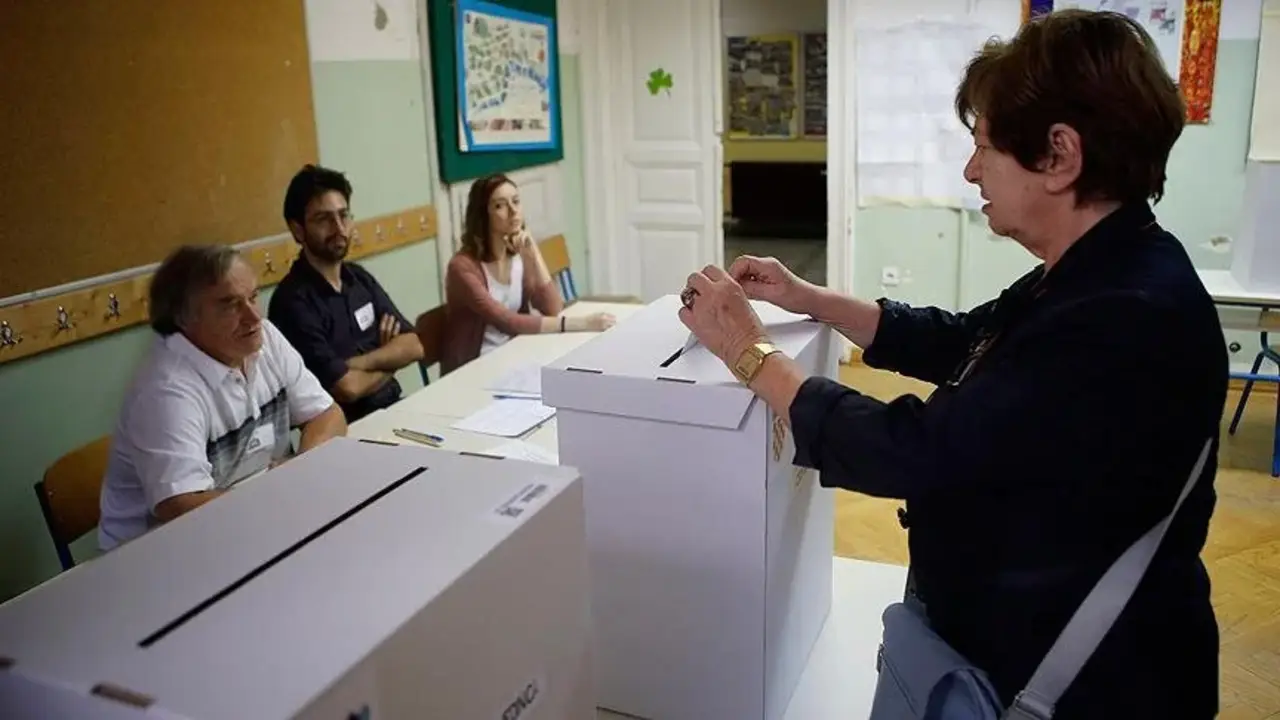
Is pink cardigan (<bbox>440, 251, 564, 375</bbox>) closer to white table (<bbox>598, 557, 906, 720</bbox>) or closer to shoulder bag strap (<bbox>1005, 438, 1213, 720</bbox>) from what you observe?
white table (<bbox>598, 557, 906, 720</bbox>)

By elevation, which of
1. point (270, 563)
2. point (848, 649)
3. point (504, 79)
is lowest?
point (848, 649)

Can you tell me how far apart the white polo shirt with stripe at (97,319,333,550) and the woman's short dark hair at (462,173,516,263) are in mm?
1472

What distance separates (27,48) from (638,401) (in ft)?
7.08

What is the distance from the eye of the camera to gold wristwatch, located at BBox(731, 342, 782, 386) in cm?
112

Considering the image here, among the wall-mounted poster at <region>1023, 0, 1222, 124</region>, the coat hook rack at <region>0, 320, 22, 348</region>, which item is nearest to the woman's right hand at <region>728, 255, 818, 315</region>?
the coat hook rack at <region>0, 320, 22, 348</region>

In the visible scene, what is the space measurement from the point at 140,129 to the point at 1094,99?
265 cm

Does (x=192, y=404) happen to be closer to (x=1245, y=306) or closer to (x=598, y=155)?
(x=1245, y=306)

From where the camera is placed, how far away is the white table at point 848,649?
131cm

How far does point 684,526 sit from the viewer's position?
1.21 m

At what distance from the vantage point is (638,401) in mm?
1179

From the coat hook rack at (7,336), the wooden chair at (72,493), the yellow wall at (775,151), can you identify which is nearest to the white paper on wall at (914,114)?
the coat hook rack at (7,336)

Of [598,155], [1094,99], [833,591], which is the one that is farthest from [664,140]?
[1094,99]

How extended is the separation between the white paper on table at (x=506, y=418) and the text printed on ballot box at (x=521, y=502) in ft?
4.25

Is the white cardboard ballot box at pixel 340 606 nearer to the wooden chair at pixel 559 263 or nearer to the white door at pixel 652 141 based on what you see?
the wooden chair at pixel 559 263
